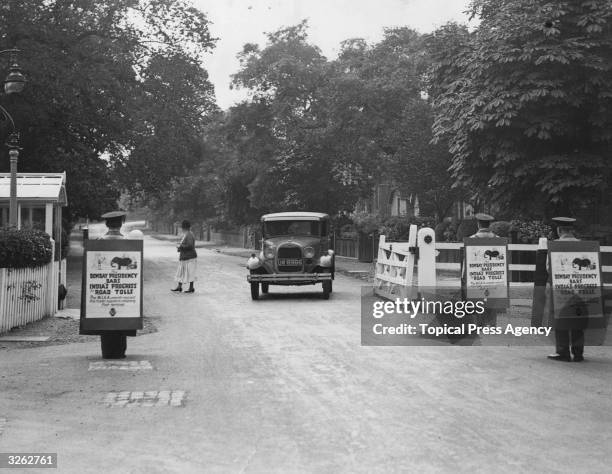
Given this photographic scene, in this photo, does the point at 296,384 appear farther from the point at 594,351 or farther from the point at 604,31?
the point at 604,31

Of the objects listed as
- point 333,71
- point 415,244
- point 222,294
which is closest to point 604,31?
point 415,244

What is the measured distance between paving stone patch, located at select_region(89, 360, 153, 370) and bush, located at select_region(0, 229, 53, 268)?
3537mm

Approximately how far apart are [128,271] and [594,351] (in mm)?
6449

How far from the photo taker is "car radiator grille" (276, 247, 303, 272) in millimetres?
18641

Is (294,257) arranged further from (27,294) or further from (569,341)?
(569,341)

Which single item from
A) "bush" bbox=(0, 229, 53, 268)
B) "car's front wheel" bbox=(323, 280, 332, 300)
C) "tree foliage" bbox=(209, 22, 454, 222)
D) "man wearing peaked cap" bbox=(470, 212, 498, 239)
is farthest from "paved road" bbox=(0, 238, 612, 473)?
"tree foliage" bbox=(209, 22, 454, 222)

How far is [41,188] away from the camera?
23562mm

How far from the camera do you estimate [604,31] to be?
1681 centimetres

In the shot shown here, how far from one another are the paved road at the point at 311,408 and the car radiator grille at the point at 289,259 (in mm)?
6580

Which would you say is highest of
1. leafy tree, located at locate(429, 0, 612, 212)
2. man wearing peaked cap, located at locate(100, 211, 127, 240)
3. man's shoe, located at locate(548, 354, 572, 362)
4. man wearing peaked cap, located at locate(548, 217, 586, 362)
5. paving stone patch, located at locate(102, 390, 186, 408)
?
leafy tree, located at locate(429, 0, 612, 212)

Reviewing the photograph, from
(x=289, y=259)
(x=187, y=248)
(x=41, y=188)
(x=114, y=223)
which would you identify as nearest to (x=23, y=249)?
(x=114, y=223)

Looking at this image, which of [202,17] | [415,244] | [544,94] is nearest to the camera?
[415,244]

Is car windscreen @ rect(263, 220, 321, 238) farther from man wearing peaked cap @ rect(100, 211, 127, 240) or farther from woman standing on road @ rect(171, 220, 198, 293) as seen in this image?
man wearing peaked cap @ rect(100, 211, 127, 240)

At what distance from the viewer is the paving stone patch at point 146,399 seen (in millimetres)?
7344
